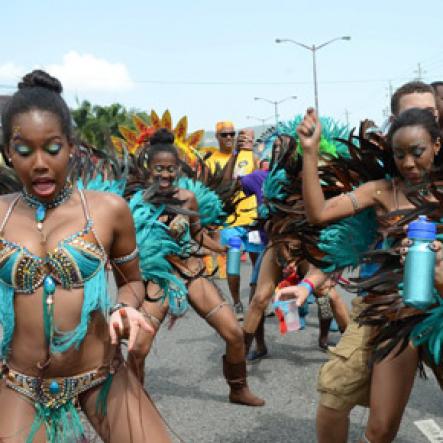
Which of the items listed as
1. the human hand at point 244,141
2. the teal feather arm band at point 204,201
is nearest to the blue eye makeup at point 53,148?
the teal feather arm band at point 204,201

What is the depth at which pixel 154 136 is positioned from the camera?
516 centimetres

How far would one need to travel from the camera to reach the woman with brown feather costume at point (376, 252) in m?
2.85

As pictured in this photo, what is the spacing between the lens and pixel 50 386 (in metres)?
2.49

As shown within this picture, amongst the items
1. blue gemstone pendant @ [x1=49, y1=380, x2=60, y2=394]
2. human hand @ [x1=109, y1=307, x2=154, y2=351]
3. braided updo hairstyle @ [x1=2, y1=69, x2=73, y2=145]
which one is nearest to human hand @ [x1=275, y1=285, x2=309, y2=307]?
human hand @ [x1=109, y1=307, x2=154, y2=351]

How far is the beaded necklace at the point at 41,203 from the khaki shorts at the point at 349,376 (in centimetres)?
141

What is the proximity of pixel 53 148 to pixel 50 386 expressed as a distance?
85 centimetres

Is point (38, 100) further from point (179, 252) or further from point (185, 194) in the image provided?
point (185, 194)

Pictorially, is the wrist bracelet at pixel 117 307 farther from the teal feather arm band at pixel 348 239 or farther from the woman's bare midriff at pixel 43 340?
the teal feather arm band at pixel 348 239

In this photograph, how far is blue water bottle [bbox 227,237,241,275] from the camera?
22.8ft

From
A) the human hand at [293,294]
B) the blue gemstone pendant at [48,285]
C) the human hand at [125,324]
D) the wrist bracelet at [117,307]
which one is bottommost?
the human hand at [293,294]

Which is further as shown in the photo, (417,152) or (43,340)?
(417,152)

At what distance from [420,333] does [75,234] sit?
1400mm

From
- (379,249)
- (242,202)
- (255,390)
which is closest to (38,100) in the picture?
(379,249)

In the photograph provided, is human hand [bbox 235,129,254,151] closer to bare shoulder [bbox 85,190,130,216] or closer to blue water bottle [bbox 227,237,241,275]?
blue water bottle [bbox 227,237,241,275]
